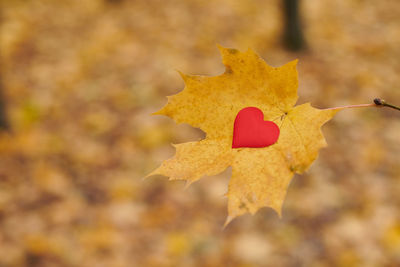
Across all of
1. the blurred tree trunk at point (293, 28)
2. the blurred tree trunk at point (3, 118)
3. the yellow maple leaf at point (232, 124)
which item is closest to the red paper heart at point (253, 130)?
the yellow maple leaf at point (232, 124)

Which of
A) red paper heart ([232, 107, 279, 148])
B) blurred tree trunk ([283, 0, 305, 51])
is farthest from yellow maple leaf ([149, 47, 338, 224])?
blurred tree trunk ([283, 0, 305, 51])

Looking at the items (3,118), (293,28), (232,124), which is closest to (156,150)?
(3,118)

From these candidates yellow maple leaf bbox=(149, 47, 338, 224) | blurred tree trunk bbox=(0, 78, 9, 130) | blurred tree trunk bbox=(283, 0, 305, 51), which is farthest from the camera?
blurred tree trunk bbox=(283, 0, 305, 51)

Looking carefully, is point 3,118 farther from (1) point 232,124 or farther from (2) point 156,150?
(1) point 232,124

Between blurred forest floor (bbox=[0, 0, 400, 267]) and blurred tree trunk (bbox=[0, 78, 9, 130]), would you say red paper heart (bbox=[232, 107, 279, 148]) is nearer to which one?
blurred forest floor (bbox=[0, 0, 400, 267])

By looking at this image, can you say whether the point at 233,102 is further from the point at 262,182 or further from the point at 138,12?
the point at 138,12

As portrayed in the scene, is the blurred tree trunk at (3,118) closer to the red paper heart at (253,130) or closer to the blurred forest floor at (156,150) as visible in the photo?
the blurred forest floor at (156,150)
